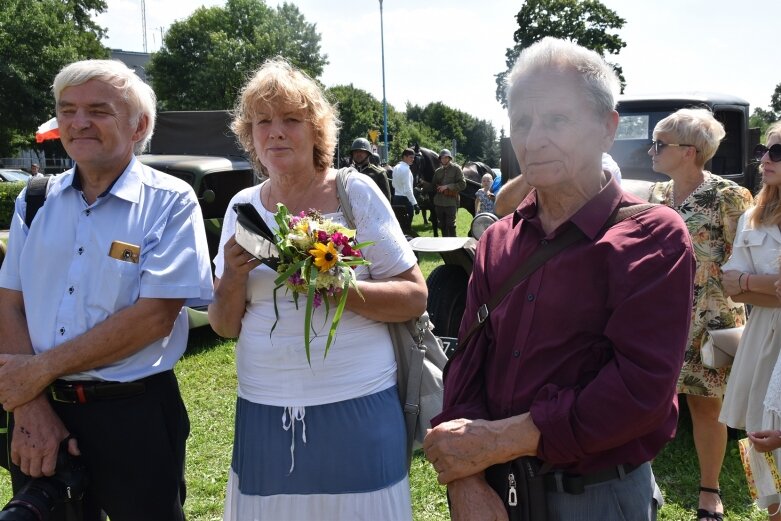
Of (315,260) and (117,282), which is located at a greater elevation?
(315,260)

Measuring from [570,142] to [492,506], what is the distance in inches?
37.1

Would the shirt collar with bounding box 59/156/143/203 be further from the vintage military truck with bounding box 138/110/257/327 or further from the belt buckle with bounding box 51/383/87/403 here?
the vintage military truck with bounding box 138/110/257/327

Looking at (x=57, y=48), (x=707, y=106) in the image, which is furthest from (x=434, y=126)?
(x=707, y=106)

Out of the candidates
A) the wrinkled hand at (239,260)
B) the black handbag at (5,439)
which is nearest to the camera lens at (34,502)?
the black handbag at (5,439)

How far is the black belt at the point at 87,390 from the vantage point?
218cm

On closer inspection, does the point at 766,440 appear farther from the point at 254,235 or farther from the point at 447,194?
the point at 447,194

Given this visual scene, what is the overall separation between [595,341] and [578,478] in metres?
0.34

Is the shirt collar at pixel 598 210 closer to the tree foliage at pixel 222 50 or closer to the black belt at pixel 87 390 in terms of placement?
the black belt at pixel 87 390

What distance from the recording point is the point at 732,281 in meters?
3.00

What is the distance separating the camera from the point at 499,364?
1695 mm

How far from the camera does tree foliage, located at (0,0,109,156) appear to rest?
31953 mm

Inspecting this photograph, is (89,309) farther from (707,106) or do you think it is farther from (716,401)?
(707,106)

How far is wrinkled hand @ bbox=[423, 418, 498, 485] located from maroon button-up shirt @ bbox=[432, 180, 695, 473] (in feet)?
0.22

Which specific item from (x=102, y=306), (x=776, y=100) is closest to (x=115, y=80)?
(x=102, y=306)
